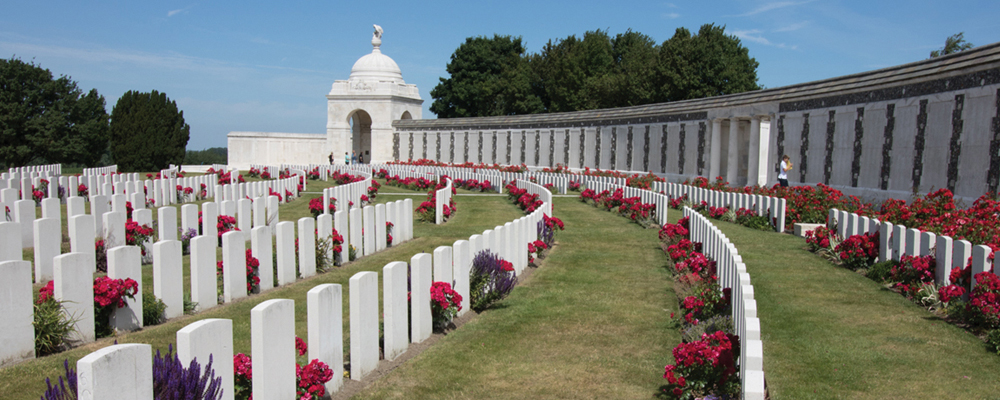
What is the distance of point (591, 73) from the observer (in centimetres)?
5197

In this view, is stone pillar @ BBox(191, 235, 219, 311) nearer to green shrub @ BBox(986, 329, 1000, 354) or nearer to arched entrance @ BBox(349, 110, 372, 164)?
green shrub @ BBox(986, 329, 1000, 354)

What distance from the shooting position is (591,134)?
3484 centimetres

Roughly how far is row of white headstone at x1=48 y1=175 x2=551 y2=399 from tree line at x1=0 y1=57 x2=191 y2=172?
39481mm

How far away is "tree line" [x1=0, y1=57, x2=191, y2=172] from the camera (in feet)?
134

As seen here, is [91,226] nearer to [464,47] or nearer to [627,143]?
[627,143]

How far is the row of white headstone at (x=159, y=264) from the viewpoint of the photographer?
200 inches

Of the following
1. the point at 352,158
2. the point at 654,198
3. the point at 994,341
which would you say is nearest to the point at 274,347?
the point at 994,341

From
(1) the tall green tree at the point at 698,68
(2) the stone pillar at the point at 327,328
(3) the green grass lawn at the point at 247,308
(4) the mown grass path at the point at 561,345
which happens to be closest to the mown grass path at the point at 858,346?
(4) the mown grass path at the point at 561,345

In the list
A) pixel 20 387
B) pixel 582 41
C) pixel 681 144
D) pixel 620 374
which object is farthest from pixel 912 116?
pixel 582 41

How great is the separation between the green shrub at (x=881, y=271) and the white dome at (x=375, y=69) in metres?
45.8

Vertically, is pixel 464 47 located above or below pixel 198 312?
above

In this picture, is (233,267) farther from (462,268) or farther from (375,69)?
(375,69)

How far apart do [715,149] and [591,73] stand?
27201mm

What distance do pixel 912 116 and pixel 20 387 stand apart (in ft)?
58.1
